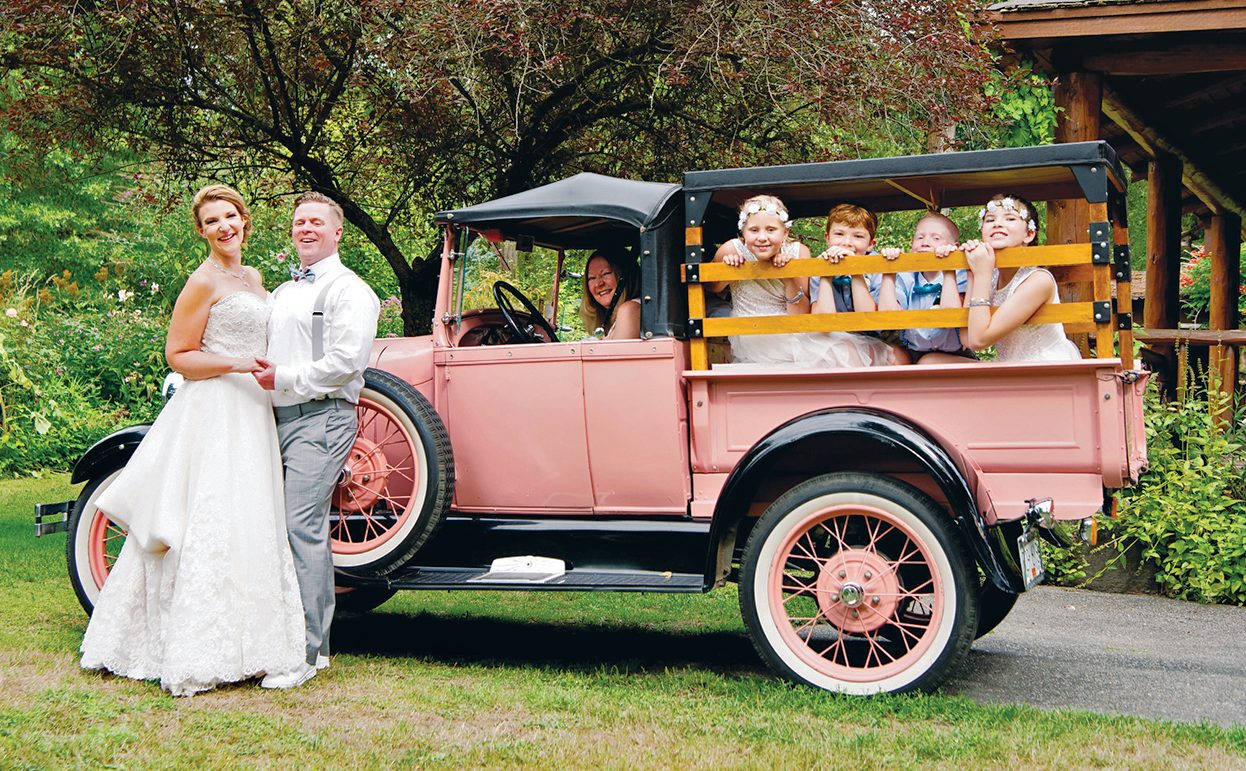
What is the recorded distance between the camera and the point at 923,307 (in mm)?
5008

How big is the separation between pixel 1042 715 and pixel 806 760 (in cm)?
110

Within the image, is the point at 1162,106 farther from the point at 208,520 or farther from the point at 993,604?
the point at 208,520

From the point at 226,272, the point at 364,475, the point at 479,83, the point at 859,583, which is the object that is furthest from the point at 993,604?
the point at 479,83

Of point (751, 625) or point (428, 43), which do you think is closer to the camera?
point (751, 625)

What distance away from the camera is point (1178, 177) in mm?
12438

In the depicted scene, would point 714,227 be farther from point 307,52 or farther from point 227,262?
point 307,52

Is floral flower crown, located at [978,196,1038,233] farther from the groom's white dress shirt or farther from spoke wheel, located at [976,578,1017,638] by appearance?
the groom's white dress shirt

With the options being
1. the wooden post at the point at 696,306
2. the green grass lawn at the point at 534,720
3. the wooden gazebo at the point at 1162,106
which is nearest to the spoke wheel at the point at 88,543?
the green grass lawn at the point at 534,720

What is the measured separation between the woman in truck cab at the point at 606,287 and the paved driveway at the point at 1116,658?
86.4 inches

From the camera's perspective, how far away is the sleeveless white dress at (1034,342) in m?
4.65

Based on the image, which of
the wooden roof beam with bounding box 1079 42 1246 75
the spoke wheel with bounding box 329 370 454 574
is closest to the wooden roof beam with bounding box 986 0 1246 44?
the wooden roof beam with bounding box 1079 42 1246 75

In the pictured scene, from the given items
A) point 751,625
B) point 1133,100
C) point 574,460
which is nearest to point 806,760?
point 751,625

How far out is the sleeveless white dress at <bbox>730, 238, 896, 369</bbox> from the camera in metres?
5.01

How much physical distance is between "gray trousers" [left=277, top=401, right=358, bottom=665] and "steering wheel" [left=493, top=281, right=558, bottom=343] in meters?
0.89
